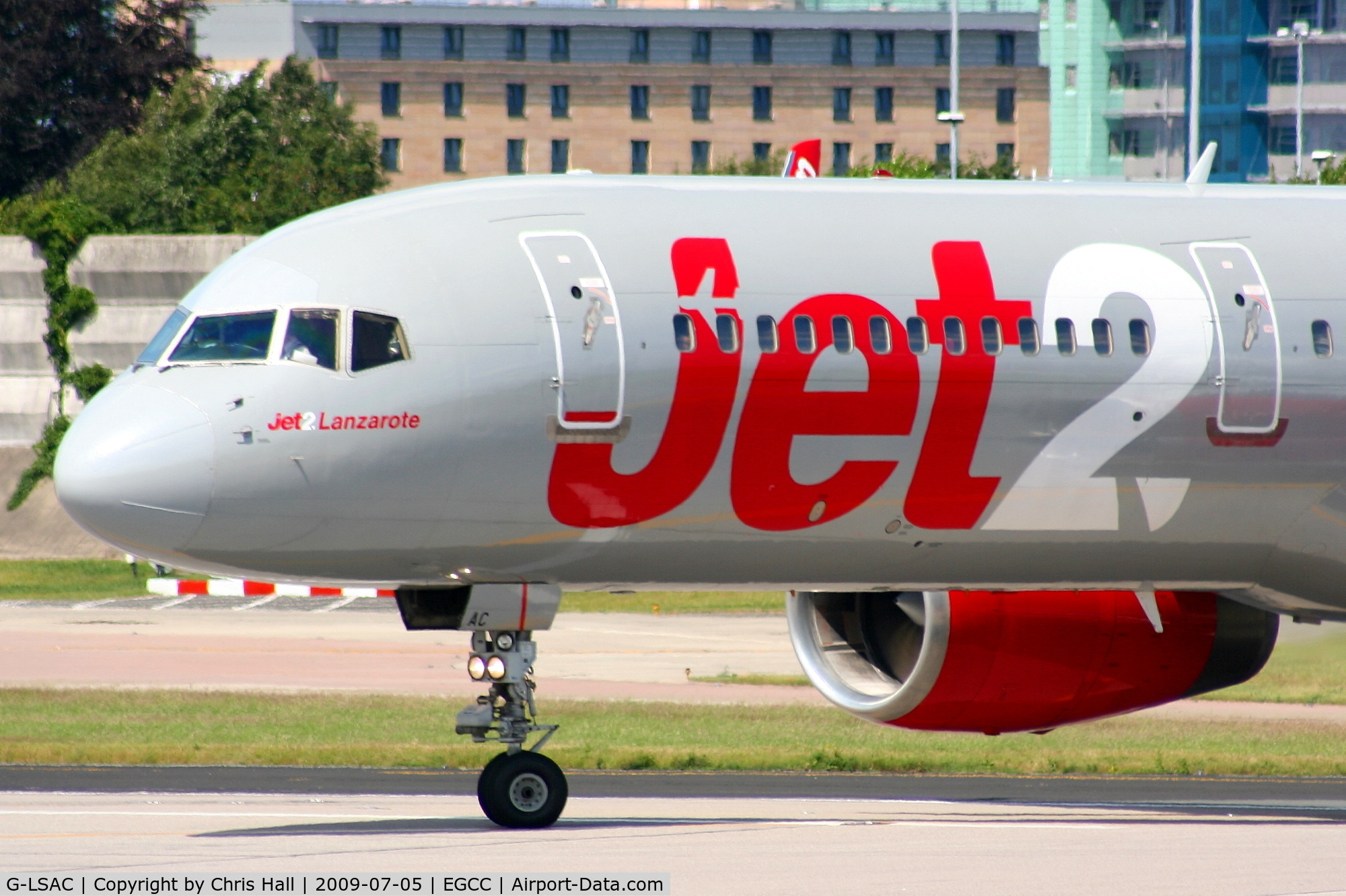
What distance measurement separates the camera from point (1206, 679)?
805 inches

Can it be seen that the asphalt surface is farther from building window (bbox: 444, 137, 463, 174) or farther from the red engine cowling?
building window (bbox: 444, 137, 463, 174)

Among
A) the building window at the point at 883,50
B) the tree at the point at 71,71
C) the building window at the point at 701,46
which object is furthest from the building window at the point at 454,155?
the tree at the point at 71,71

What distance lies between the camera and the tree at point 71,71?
273 feet

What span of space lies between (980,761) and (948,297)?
9.71 meters

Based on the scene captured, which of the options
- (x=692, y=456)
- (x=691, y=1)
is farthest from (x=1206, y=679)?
(x=691, y=1)

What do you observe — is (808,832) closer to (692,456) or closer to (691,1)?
(692,456)

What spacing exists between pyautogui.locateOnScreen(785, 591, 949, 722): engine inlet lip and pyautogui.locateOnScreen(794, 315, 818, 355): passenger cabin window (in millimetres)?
3089

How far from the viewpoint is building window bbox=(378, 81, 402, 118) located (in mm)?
124062

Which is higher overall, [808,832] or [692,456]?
[692,456]

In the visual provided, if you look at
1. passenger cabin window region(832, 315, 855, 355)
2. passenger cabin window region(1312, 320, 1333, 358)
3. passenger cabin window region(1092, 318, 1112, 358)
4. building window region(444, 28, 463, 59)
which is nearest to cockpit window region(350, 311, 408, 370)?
passenger cabin window region(832, 315, 855, 355)

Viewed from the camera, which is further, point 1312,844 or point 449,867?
point 1312,844

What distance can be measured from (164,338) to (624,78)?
110382 mm

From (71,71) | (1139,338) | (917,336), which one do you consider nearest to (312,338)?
(917,336)

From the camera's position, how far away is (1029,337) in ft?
59.9
